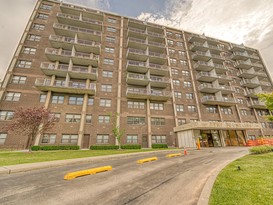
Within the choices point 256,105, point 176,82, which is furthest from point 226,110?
point 176,82

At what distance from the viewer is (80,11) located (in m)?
29.0

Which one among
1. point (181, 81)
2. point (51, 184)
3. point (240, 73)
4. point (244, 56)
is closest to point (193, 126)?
point (181, 81)

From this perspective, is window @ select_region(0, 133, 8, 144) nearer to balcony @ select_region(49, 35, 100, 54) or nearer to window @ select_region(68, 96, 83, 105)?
window @ select_region(68, 96, 83, 105)

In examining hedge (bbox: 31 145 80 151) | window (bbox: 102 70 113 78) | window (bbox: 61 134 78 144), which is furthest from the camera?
window (bbox: 102 70 113 78)

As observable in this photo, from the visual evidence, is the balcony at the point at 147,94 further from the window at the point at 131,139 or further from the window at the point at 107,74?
the window at the point at 131,139

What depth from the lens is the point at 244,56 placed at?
1606 inches

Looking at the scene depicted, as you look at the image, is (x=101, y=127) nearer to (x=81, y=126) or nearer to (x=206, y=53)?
(x=81, y=126)

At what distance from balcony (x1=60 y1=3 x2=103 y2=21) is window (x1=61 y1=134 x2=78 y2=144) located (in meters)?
27.1

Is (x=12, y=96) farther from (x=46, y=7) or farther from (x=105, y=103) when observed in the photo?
(x=46, y=7)

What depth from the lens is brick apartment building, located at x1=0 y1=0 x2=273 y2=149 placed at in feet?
73.8

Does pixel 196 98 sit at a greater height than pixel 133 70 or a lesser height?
lesser

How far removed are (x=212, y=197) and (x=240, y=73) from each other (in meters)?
48.1

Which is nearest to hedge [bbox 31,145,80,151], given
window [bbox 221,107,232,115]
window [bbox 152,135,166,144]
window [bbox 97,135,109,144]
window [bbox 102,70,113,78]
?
window [bbox 97,135,109,144]

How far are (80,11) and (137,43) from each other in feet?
47.6
